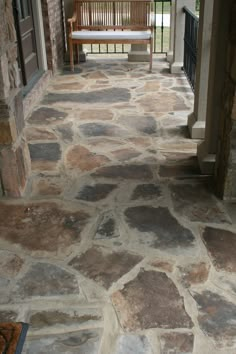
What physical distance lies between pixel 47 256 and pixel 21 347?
631 mm

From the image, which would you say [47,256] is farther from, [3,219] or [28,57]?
[28,57]

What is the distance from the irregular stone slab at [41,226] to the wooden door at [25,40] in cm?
243

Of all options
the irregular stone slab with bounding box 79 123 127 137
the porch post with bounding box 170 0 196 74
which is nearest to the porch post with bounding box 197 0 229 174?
the irregular stone slab with bounding box 79 123 127 137

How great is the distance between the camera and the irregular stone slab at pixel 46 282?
6.69ft

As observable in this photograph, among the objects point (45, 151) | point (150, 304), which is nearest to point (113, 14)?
point (45, 151)

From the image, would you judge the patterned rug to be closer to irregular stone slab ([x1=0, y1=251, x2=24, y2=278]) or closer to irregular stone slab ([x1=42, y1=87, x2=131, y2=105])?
irregular stone slab ([x1=0, y1=251, x2=24, y2=278])

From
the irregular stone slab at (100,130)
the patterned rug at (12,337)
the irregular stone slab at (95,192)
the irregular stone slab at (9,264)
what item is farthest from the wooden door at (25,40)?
the patterned rug at (12,337)

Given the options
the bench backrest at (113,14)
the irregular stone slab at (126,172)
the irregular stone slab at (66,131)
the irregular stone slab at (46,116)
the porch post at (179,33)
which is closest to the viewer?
the irregular stone slab at (126,172)

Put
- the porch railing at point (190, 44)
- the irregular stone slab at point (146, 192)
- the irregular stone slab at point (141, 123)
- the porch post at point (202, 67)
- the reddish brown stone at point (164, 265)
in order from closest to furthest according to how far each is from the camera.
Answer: the reddish brown stone at point (164, 265) → the irregular stone slab at point (146, 192) → the porch post at point (202, 67) → the irregular stone slab at point (141, 123) → the porch railing at point (190, 44)

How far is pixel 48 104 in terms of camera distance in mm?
4840

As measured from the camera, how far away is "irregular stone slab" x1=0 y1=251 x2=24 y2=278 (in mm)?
2178

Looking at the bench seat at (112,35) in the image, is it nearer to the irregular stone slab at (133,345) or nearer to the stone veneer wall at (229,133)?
the stone veneer wall at (229,133)

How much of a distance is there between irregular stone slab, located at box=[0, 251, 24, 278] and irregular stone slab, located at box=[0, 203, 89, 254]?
0.10m

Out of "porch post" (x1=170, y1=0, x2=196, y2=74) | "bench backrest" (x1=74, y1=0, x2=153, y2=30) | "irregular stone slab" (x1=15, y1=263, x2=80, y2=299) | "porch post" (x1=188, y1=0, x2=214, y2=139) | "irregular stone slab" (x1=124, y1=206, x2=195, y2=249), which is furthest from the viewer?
"bench backrest" (x1=74, y1=0, x2=153, y2=30)
